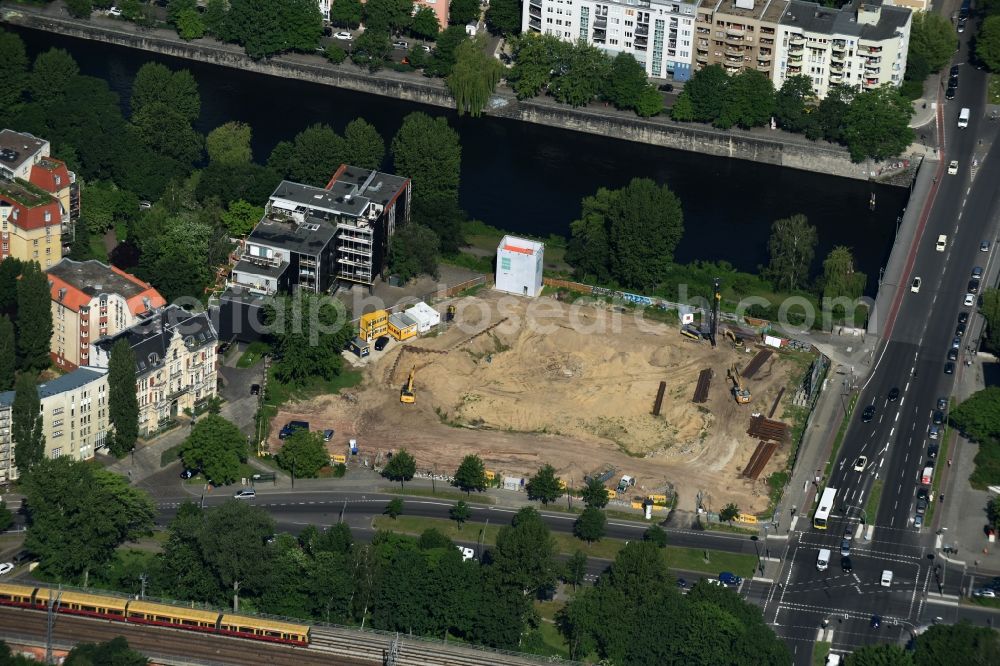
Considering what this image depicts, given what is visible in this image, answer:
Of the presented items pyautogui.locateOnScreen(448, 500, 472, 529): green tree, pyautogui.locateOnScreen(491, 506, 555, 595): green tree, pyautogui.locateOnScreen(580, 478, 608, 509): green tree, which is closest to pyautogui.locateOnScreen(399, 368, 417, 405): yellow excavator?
pyautogui.locateOnScreen(448, 500, 472, 529): green tree

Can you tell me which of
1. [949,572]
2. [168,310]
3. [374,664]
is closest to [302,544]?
[374,664]

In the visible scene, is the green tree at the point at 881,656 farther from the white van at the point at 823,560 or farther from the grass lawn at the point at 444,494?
the grass lawn at the point at 444,494

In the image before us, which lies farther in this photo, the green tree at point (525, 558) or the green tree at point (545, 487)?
the green tree at point (545, 487)

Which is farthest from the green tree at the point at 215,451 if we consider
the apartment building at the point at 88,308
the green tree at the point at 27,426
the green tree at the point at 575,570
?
the green tree at the point at 575,570

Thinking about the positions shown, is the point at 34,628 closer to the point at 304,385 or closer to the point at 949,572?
the point at 304,385

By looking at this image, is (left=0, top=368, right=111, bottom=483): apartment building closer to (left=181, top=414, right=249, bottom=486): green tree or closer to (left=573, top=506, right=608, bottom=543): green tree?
(left=181, top=414, right=249, bottom=486): green tree

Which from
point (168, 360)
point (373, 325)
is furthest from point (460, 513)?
point (168, 360)
